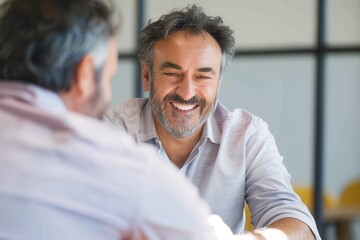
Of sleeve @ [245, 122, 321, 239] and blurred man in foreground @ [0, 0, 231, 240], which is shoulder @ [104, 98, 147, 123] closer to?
sleeve @ [245, 122, 321, 239]

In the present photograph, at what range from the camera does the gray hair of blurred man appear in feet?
8.05

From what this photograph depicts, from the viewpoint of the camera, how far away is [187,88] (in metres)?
2.46

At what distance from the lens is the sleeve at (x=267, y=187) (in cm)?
214

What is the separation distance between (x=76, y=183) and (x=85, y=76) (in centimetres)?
20

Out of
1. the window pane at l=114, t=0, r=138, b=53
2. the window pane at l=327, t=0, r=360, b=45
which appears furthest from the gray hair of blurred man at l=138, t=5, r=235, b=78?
the window pane at l=114, t=0, r=138, b=53

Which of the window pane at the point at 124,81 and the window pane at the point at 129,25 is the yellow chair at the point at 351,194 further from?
the window pane at the point at 129,25

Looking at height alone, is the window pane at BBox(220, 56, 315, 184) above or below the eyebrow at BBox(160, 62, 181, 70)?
below

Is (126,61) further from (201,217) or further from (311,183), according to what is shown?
(201,217)

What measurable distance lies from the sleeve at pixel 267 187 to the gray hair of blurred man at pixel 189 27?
0.34m

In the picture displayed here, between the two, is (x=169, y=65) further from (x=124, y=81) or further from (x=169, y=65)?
(x=124, y=81)

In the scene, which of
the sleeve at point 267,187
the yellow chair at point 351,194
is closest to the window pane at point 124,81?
the yellow chair at point 351,194

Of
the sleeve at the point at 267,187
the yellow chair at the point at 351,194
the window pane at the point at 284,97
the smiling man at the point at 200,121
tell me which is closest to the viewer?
the sleeve at the point at 267,187

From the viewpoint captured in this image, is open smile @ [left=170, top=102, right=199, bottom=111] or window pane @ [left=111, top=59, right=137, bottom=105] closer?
open smile @ [left=170, top=102, right=199, bottom=111]

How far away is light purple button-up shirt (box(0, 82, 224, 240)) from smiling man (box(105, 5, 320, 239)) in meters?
1.23
